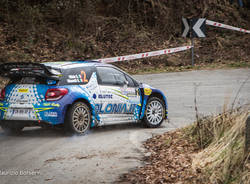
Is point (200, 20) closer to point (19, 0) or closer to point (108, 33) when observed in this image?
point (108, 33)

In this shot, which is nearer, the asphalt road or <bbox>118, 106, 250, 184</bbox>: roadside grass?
<bbox>118, 106, 250, 184</bbox>: roadside grass

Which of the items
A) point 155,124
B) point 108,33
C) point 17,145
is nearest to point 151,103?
point 155,124

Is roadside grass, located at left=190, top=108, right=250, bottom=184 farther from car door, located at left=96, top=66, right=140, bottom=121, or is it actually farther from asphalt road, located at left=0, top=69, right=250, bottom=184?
car door, located at left=96, top=66, right=140, bottom=121

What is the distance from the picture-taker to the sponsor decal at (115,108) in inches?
461

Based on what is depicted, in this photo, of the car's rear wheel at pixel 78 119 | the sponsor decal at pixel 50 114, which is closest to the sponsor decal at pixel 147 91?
the car's rear wheel at pixel 78 119

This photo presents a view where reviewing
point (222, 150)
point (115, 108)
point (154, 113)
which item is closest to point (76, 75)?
point (115, 108)

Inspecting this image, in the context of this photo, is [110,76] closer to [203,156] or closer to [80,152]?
[80,152]

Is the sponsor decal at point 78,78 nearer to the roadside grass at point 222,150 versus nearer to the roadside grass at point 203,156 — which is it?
the roadside grass at point 203,156

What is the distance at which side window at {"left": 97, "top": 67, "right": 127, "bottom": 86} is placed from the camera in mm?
12000

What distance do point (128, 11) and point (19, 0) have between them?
654 cm

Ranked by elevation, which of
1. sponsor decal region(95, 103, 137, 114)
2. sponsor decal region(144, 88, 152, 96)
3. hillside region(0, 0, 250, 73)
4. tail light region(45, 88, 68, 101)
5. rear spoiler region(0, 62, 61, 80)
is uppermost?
hillside region(0, 0, 250, 73)

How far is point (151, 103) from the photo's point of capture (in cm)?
1289

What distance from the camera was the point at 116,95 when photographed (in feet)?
39.9

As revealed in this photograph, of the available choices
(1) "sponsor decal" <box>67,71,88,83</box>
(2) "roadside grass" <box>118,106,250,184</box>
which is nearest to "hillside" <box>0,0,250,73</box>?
(1) "sponsor decal" <box>67,71,88,83</box>
